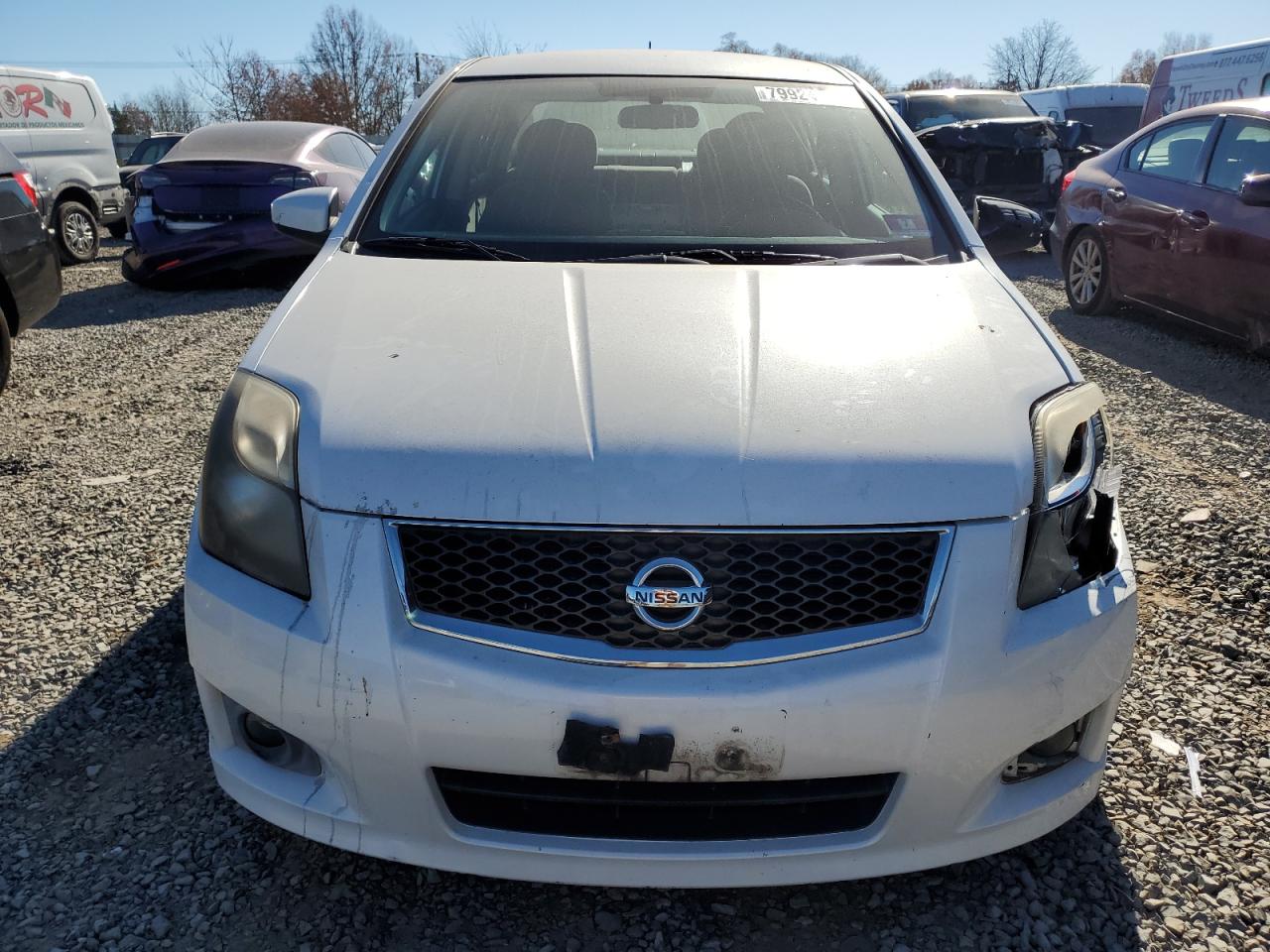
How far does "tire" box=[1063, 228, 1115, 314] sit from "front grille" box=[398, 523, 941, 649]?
22.0ft

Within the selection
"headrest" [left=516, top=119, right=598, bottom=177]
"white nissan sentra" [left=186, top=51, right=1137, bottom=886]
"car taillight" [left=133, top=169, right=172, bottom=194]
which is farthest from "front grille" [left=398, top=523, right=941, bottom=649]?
"car taillight" [left=133, top=169, right=172, bottom=194]

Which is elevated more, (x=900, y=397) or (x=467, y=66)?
(x=467, y=66)

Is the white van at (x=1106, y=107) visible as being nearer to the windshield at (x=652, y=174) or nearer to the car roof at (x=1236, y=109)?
the car roof at (x=1236, y=109)

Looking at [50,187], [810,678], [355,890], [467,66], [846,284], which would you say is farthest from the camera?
[50,187]

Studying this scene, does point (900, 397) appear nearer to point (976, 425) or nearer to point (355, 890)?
point (976, 425)

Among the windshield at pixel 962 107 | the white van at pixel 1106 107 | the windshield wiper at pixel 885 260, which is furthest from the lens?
the white van at pixel 1106 107

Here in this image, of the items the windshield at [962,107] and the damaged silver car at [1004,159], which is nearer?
the damaged silver car at [1004,159]

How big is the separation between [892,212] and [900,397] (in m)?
1.10

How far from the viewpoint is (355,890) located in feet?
6.95

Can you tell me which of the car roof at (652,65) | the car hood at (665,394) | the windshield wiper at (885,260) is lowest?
the car hood at (665,394)

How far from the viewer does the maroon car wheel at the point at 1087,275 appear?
771 centimetres

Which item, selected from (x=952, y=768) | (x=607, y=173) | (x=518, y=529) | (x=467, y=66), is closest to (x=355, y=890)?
(x=518, y=529)

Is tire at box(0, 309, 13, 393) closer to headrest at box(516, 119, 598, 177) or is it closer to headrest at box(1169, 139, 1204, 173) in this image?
headrest at box(516, 119, 598, 177)

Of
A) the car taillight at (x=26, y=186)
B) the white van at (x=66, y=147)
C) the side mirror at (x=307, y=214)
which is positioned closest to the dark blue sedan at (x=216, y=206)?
the car taillight at (x=26, y=186)
